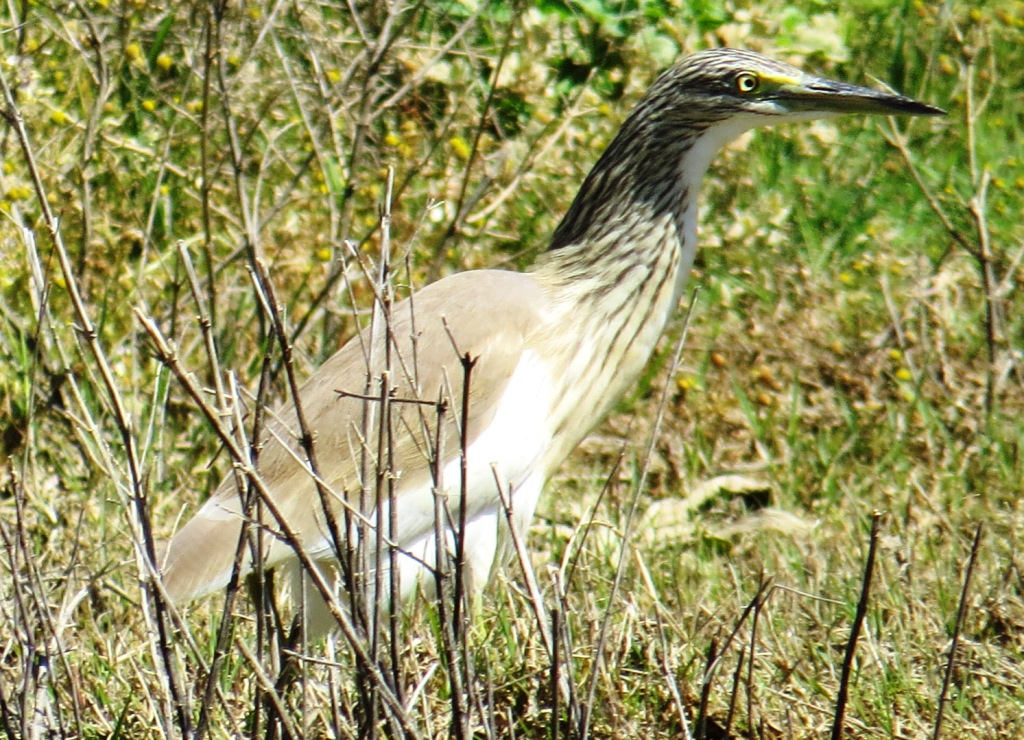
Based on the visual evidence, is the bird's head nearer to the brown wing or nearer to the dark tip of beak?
the dark tip of beak

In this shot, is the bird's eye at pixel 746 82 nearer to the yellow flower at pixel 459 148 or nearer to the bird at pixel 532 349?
the bird at pixel 532 349

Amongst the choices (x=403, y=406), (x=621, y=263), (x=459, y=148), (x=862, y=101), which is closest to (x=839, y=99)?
(x=862, y=101)

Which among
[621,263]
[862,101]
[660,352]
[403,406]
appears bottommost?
[660,352]

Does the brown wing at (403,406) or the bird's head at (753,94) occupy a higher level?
the bird's head at (753,94)

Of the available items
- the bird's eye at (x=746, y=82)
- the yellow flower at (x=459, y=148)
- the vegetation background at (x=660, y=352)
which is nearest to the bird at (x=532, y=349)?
the bird's eye at (x=746, y=82)

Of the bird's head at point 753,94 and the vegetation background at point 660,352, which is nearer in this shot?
the vegetation background at point 660,352

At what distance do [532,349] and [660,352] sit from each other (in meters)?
1.46

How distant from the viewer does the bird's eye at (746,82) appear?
3.87 m

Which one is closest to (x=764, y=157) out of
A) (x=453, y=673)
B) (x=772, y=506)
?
(x=772, y=506)

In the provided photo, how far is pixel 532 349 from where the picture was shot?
3693 millimetres

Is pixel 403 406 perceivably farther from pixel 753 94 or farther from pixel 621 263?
pixel 753 94

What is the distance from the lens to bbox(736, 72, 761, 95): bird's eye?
3869 mm

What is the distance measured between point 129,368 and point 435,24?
188cm

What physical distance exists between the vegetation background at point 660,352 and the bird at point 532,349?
7.2 inches
